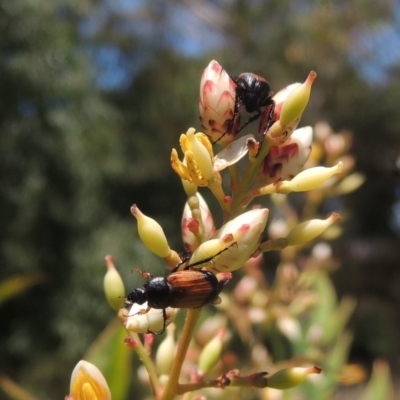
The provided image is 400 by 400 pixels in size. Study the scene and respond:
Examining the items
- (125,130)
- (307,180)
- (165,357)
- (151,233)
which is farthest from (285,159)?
(125,130)

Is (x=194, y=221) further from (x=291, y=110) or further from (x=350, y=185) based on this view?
(x=350, y=185)

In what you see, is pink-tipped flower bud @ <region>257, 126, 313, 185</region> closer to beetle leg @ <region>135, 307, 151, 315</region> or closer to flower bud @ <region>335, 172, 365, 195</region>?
beetle leg @ <region>135, 307, 151, 315</region>

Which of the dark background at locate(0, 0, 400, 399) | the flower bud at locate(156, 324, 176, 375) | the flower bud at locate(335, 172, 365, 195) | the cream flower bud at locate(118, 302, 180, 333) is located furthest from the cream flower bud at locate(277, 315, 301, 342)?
the dark background at locate(0, 0, 400, 399)

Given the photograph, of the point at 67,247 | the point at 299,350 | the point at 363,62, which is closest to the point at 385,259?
the point at 363,62

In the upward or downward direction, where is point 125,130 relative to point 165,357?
upward

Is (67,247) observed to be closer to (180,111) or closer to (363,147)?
(180,111)

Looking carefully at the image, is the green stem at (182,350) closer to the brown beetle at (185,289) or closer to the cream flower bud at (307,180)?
the brown beetle at (185,289)
